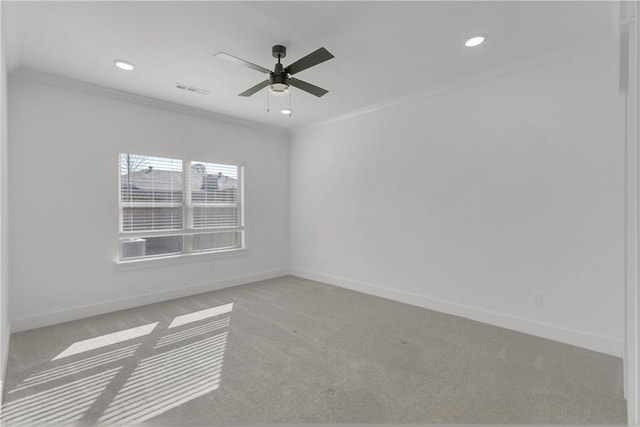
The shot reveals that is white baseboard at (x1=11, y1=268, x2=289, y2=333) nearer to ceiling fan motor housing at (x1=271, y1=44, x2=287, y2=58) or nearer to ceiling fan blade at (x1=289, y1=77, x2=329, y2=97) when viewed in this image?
ceiling fan blade at (x1=289, y1=77, x2=329, y2=97)

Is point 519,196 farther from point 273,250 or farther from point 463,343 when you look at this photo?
point 273,250

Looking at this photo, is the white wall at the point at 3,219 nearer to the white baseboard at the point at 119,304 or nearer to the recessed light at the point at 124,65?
the white baseboard at the point at 119,304

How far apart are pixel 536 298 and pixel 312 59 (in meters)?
3.19

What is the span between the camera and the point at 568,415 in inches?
75.5

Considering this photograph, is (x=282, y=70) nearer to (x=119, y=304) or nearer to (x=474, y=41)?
(x=474, y=41)

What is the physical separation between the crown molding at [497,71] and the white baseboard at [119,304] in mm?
3278

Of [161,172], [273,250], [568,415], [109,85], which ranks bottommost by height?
[568,415]

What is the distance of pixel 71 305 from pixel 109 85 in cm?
266

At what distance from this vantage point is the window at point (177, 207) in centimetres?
404

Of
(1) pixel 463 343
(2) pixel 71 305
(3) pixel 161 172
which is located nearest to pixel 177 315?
(2) pixel 71 305

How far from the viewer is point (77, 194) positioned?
3551 mm

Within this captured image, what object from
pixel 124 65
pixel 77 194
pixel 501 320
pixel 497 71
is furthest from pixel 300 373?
pixel 497 71

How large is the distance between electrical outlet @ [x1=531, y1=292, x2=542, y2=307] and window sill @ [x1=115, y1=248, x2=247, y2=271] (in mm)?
4085

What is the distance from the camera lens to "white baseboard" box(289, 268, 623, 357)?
2740 mm
